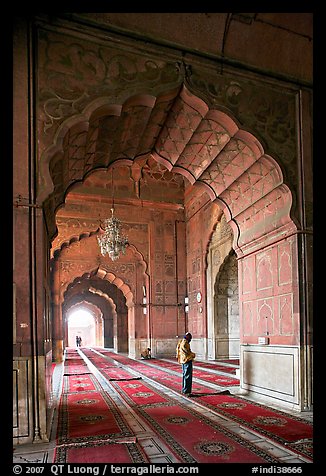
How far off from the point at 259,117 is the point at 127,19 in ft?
7.74

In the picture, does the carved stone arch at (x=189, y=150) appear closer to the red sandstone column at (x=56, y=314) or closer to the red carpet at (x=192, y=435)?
the red carpet at (x=192, y=435)

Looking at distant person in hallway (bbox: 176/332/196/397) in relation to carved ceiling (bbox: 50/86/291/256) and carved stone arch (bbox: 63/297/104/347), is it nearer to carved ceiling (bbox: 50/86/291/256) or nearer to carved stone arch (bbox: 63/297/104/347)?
carved ceiling (bbox: 50/86/291/256)

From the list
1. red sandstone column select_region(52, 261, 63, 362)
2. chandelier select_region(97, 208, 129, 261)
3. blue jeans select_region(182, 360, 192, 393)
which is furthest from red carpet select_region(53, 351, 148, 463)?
red sandstone column select_region(52, 261, 63, 362)

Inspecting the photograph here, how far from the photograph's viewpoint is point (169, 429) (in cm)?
470

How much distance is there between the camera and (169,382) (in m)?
8.70

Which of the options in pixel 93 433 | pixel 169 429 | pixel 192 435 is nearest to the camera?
pixel 192 435

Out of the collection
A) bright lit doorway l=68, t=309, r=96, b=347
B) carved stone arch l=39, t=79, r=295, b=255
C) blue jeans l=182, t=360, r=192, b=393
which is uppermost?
carved stone arch l=39, t=79, r=295, b=255

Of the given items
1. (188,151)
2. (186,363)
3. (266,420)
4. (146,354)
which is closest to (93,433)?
(266,420)

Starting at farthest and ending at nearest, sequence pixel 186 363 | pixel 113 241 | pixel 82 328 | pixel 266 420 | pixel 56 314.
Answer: pixel 82 328
pixel 56 314
pixel 113 241
pixel 186 363
pixel 266 420

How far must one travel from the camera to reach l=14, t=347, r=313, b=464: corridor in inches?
148

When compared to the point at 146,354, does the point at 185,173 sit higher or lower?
higher

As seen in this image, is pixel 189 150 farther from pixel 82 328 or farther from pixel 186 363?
pixel 82 328

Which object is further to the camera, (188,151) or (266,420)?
(188,151)
